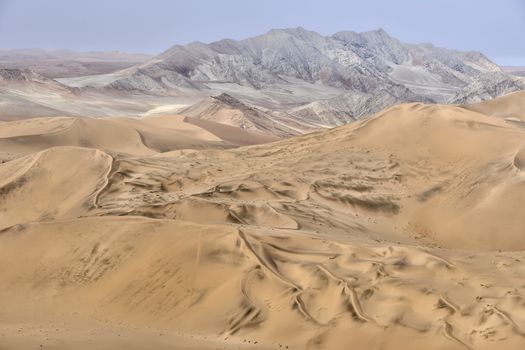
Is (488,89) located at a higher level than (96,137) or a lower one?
higher

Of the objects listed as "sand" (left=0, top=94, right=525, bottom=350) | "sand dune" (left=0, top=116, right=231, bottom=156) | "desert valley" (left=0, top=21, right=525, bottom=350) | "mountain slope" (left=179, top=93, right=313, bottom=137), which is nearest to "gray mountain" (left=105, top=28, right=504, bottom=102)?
"mountain slope" (left=179, top=93, right=313, bottom=137)

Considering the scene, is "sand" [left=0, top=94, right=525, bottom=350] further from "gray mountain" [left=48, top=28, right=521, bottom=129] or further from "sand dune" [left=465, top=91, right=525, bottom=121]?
"gray mountain" [left=48, top=28, right=521, bottom=129]

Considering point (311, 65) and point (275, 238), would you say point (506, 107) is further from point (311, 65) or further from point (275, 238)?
point (311, 65)

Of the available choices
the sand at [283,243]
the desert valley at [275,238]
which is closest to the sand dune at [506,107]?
the desert valley at [275,238]

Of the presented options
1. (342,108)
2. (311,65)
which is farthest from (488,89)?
(311,65)

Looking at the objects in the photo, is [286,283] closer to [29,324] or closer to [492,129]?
[29,324]

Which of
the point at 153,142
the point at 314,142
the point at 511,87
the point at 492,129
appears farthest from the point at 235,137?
the point at 511,87

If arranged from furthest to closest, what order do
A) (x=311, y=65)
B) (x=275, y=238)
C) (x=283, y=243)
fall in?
(x=311, y=65) < (x=275, y=238) < (x=283, y=243)
